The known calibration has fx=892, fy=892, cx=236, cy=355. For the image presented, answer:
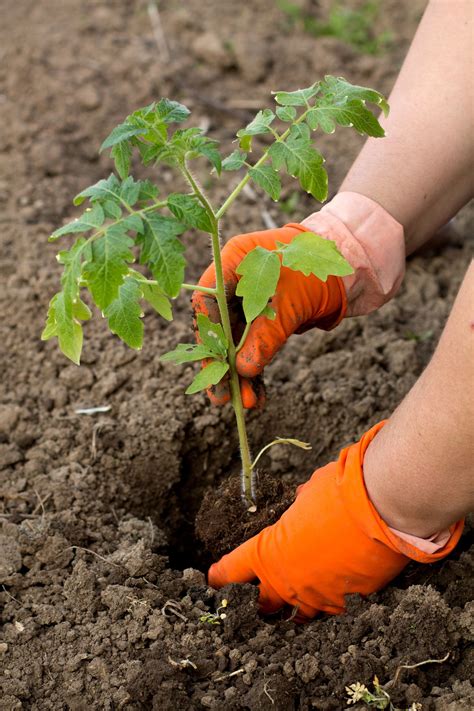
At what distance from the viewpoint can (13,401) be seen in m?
2.84

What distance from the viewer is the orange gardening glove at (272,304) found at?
2.24 metres

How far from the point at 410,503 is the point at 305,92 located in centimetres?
96

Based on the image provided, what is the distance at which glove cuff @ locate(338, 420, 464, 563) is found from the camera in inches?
82.6

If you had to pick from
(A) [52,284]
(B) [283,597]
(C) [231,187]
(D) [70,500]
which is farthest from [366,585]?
(C) [231,187]

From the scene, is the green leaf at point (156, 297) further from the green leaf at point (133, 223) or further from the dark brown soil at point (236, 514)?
the dark brown soil at point (236, 514)

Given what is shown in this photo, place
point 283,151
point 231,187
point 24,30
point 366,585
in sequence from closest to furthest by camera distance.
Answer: point 283,151
point 366,585
point 231,187
point 24,30

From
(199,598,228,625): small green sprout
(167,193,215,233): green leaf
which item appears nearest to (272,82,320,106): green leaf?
(167,193,215,233): green leaf

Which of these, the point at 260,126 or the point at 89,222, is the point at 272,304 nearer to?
the point at 260,126

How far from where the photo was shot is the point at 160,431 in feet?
8.93

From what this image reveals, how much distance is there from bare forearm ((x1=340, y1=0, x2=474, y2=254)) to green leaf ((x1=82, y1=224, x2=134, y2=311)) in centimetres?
100

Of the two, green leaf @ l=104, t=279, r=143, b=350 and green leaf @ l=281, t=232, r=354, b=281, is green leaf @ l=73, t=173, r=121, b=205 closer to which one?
green leaf @ l=104, t=279, r=143, b=350

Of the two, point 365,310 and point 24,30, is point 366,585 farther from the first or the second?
point 24,30

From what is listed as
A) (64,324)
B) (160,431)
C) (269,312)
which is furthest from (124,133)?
(160,431)

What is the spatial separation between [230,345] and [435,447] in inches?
22.5
